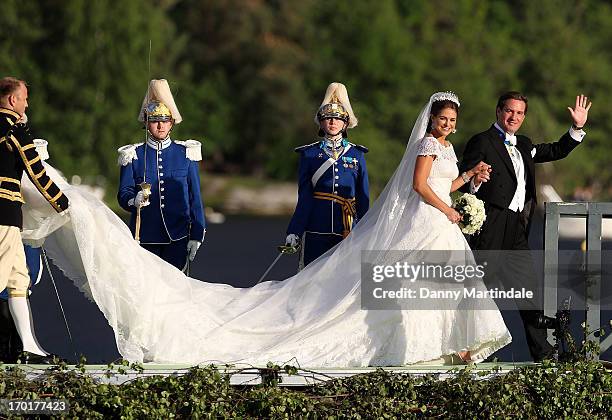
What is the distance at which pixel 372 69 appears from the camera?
55875 millimetres

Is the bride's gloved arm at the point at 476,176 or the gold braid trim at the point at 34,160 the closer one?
the gold braid trim at the point at 34,160

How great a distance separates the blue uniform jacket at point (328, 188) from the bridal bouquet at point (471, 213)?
4.22ft

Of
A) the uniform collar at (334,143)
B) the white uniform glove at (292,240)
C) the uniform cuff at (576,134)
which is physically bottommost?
the white uniform glove at (292,240)

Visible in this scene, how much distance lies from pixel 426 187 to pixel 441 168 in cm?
17

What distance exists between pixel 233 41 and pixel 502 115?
44.7 meters

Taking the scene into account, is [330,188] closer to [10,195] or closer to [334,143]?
[334,143]

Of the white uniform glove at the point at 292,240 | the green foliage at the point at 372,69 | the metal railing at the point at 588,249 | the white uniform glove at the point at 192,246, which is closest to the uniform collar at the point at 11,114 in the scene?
the white uniform glove at the point at 192,246

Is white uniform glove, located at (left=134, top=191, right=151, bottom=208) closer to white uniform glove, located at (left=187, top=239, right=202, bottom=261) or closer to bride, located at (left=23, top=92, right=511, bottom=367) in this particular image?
white uniform glove, located at (left=187, top=239, right=202, bottom=261)

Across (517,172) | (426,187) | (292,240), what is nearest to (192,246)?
(292,240)

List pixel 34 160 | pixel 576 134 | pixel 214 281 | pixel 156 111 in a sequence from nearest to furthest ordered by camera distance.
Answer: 1. pixel 34 160
2. pixel 576 134
3. pixel 156 111
4. pixel 214 281

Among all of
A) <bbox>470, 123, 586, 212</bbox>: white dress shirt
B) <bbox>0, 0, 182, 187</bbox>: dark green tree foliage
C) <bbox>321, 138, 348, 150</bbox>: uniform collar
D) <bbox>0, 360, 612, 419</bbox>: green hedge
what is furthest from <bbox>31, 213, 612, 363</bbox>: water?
<bbox>0, 0, 182, 187</bbox>: dark green tree foliage

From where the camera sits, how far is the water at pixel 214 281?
14.2 metres

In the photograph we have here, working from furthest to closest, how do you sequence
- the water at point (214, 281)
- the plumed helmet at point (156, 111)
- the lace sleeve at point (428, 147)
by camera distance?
the water at point (214, 281) → the plumed helmet at point (156, 111) → the lace sleeve at point (428, 147)

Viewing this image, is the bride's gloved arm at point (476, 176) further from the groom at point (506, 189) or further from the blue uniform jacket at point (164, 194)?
the blue uniform jacket at point (164, 194)
